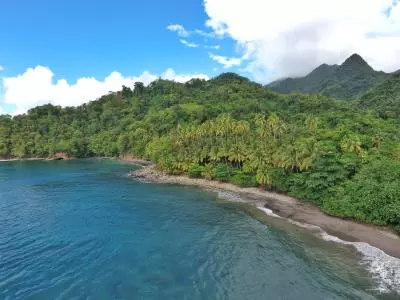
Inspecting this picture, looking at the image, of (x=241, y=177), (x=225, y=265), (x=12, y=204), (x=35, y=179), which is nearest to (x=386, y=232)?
(x=225, y=265)

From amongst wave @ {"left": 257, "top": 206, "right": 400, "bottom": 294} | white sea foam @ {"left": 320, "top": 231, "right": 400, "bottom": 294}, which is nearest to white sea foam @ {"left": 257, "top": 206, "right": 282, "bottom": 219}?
wave @ {"left": 257, "top": 206, "right": 400, "bottom": 294}

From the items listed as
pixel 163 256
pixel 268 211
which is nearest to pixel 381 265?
pixel 268 211

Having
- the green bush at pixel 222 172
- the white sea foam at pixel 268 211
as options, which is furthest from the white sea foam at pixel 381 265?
the green bush at pixel 222 172

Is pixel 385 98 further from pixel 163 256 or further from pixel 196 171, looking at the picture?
pixel 163 256

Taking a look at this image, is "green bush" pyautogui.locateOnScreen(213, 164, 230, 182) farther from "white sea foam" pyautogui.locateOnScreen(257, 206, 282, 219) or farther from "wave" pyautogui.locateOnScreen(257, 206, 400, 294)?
"wave" pyautogui.locateOnScreen(257, 206, 400, 294)

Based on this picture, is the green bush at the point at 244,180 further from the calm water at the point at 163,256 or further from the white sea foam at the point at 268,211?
the white sea foam at the point at 268,211

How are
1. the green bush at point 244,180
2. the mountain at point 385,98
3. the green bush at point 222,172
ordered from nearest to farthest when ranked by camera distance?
the green bush at point 244,180 → the green bush at point 222,172 → the mountain at point 385,98
